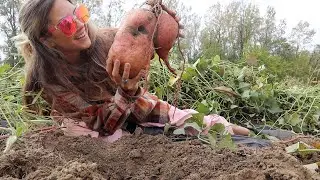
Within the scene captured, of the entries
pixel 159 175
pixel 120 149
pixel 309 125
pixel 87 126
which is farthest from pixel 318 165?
pixel 309 125

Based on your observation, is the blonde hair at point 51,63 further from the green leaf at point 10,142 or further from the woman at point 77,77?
the green leaf at point 10,142

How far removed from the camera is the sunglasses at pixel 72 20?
1871 millimetres

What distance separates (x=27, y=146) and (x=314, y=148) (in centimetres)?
93

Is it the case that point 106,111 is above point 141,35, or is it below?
below

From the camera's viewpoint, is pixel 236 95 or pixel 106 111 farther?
pixel 236 95

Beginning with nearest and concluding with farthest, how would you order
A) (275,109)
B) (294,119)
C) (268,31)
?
(294,119) → (275,109) → (268,31)

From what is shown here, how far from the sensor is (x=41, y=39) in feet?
6.64

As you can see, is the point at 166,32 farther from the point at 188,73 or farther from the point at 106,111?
the point at 188,73

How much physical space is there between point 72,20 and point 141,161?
845mm

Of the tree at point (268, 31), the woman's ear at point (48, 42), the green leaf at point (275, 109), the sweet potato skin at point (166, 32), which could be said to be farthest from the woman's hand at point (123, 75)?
the tree at point (268, 31)

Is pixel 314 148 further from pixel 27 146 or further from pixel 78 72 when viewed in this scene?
pixel 78 72

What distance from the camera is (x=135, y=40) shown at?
1.48 metres

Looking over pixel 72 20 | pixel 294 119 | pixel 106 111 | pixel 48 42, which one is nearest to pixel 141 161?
pixel 106 111

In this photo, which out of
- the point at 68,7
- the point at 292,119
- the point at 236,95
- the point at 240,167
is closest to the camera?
the point at 240,167
